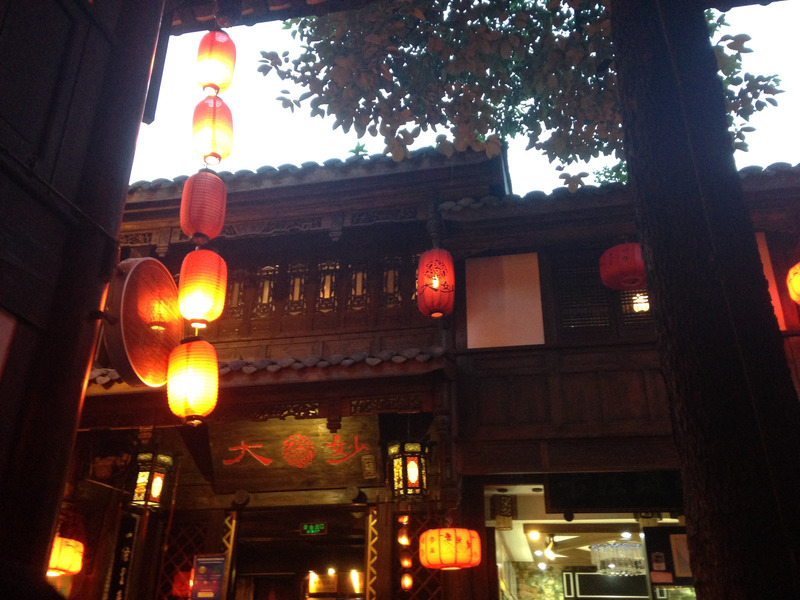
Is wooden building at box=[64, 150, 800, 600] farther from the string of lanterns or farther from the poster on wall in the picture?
the string of lanterns

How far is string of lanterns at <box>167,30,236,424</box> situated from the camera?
23.1 feet

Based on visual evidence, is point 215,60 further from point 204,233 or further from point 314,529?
point 314,529

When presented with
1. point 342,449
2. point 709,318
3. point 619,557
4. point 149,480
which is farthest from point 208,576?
point 709,318

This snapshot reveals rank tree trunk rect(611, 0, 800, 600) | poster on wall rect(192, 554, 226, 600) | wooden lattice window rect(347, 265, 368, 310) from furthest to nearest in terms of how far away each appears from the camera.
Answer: wooden lattice window rect(347, 265, 368, 310), poster on wall rect(192, 554, 226, 600), tree trunk rect(611, 0, 800, 600)

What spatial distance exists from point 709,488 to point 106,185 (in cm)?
336

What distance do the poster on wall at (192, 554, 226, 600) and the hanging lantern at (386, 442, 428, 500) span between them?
3174 mm

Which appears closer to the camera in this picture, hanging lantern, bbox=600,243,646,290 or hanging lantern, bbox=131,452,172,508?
hanging lantern, bbox=600,243,646,290

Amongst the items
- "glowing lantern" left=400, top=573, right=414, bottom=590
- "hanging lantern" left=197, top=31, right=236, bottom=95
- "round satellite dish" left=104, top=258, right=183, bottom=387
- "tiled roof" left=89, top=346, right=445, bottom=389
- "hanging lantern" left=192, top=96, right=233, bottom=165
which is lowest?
"glowing lantern" left=400, top=573, right=414, bottom=590

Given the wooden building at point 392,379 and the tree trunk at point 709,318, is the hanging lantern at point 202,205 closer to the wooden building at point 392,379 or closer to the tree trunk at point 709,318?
the wooden building at point 392,379

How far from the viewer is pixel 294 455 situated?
37.3 feet

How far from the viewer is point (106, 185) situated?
142 inches

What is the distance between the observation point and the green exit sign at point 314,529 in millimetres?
11289

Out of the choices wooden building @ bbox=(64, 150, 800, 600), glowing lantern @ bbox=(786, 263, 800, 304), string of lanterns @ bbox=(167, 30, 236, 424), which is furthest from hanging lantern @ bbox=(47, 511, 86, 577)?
glowing lantern @ bbox=(786, 263, 800, 304)

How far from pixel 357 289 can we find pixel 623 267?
4562mm
